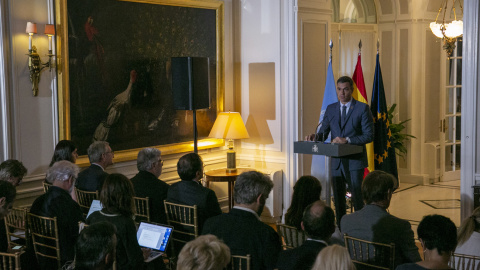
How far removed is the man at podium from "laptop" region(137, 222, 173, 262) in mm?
2087

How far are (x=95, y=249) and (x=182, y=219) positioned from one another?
1890 millimetres

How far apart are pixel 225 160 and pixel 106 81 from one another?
88.0 inches

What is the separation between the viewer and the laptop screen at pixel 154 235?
3.88m

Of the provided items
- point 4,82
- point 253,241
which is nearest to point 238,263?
point 253,241

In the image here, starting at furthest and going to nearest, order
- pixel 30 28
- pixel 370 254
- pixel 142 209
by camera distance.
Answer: pixel 30 28
pixel 142 209
pixel 370 254

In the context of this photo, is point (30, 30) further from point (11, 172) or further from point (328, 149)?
point (328, 149)

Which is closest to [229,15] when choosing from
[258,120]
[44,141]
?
[258,120]

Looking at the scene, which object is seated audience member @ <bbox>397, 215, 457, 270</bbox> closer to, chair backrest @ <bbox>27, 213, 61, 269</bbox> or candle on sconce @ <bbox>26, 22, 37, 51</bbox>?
chair backrest @ <bbox>27, 213, 61, 269</bbox>

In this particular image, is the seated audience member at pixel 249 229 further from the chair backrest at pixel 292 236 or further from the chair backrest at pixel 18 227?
the chair backrest at pixel 18 227

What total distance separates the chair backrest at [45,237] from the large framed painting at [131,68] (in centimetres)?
195

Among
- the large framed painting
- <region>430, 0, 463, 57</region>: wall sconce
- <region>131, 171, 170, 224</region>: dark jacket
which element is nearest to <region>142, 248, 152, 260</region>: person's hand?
<region>131, 171, 170, 224</region>: dark jacket

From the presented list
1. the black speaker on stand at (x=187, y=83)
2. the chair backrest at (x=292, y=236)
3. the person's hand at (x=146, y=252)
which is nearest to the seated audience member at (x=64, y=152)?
the black speaker on stand at (x=187, y=83)

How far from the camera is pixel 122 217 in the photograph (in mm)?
3666

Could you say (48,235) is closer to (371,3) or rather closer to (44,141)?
(44,141)
